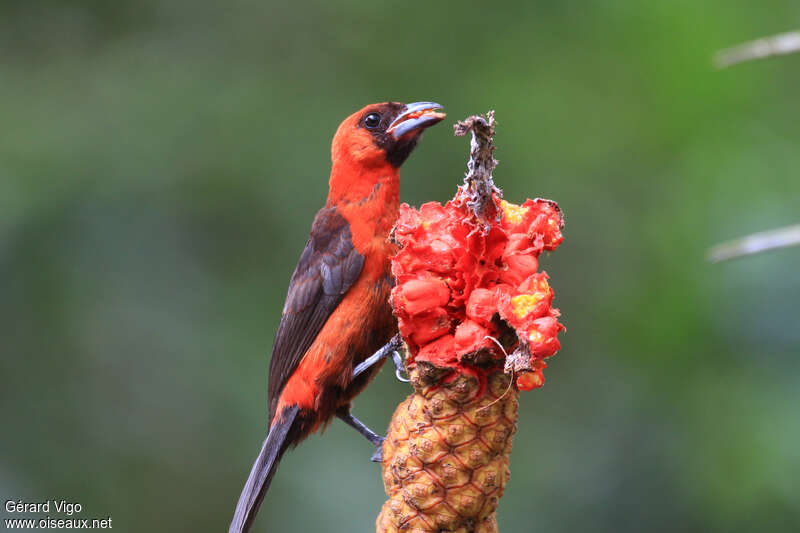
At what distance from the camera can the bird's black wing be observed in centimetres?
261

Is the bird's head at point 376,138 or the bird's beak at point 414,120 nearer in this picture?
the bird's beak at point 414,120

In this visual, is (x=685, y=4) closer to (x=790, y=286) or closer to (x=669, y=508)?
(x=790, y=286)

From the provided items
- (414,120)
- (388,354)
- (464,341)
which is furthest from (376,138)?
(464,341)

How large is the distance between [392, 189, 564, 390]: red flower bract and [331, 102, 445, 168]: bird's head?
0.80m

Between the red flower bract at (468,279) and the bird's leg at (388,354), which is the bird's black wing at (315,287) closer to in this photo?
the bird's leg at (388,354)

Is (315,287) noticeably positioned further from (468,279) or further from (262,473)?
(468,279)

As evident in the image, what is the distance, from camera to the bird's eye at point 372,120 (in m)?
2.51

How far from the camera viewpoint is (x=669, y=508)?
12.2 feet

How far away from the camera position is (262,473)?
248 cm

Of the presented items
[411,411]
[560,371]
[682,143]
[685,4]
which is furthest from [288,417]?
[685,4]

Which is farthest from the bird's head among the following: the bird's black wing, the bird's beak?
the bird's black wing

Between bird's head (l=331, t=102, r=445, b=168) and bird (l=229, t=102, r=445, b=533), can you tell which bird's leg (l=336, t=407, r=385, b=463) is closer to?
bird (l=229, t=102, r=445, b=533)

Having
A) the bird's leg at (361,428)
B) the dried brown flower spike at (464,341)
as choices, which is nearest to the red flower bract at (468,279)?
the dried brown flower spike at (464,341)

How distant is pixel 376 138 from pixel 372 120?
0.07 metres
